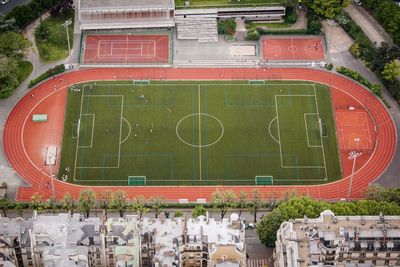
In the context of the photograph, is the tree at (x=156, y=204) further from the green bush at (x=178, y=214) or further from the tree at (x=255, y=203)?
the tree at (x=255, y=203)

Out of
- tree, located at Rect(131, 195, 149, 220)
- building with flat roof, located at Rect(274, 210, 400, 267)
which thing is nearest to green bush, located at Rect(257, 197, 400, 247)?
building with flat roof, located at Rect(274, 210, 400, 267)

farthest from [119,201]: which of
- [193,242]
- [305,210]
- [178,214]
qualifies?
[305,210]

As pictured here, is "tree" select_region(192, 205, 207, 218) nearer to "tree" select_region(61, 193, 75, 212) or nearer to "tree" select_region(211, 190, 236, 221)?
"tree" select_region(211, 190, 236, 221)

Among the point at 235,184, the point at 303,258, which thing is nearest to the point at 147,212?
the point at 235,184

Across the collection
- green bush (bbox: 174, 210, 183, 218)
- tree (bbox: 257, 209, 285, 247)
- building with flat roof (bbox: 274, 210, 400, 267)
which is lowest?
building with flat roof (bbox: 274, 210, 400, 267)

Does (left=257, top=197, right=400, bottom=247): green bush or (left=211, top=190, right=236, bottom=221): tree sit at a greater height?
(left=211, top=190, right=236, bottom=221): tree

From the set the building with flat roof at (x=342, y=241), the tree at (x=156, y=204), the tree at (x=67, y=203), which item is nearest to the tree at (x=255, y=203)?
the tree at (x=156, y=204)
